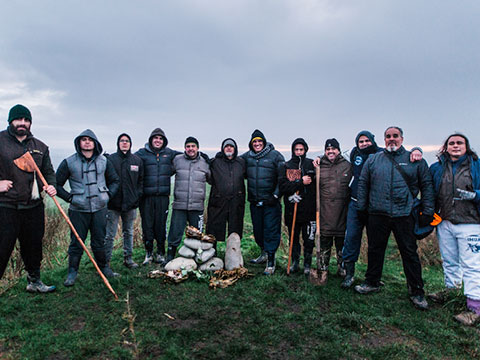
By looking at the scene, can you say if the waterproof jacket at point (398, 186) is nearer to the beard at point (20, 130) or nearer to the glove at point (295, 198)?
the glove at point (295, 198)

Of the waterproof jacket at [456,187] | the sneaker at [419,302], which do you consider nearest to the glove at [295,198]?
the waterproof jacket at [456,187]

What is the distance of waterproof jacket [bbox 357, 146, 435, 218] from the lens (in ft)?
13.8

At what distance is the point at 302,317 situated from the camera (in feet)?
13.0

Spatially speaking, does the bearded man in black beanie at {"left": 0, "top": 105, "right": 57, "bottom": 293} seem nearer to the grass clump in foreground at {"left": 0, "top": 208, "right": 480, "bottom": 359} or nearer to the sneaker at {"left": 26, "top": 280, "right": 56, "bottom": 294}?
the sneaker at {"left": 26, "top": 280, "right": 56, "bottom": 294}

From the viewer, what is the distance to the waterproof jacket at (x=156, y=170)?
5.65 metres

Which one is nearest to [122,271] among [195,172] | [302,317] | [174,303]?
[174,303]

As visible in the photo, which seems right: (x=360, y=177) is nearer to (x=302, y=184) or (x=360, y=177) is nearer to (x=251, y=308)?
(x=302, y=184)

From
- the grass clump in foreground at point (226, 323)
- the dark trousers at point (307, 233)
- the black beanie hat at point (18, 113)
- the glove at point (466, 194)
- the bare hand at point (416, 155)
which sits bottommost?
the grass clump in foreground at point (226, 323)

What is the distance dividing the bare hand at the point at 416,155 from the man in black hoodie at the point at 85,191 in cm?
458

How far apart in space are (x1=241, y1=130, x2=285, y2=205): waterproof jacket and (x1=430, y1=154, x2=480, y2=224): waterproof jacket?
234cm

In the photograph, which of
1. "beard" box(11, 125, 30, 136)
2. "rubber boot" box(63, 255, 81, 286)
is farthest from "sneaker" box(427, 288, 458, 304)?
"beard" box(11, 125, 30, 136)

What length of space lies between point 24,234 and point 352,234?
4868 mm

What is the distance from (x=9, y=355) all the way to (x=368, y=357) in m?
3.71

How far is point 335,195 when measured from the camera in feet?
16.4
